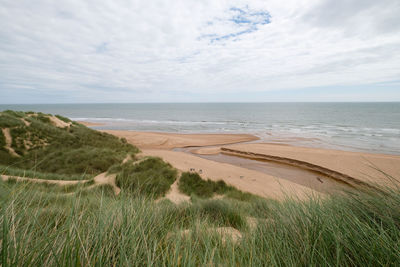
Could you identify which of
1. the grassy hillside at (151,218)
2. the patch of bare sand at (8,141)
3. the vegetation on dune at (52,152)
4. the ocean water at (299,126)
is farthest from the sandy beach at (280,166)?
the patch of bare sand at (8,141)

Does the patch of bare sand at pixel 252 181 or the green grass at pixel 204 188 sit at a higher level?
the green grass at pixel 204 188

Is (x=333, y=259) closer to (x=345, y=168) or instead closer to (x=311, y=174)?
(x=311, y=174)

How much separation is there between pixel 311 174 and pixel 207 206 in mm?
10735

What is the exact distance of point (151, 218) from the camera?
2102 millimetres

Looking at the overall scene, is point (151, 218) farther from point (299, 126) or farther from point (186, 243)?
point (299, 126)

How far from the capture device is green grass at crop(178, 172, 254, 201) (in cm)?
724

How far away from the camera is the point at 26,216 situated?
1676 mm

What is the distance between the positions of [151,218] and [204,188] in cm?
588

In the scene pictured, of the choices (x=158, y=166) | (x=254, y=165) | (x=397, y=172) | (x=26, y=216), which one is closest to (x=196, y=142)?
(x=254, y=165)

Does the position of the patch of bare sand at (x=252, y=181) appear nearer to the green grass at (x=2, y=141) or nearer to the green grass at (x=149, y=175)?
the green grass at (x=149, y=175)

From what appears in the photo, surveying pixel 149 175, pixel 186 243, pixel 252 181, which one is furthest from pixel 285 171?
pixel 186 243

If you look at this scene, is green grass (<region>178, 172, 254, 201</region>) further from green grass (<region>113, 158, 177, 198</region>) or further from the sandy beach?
the sandy beach

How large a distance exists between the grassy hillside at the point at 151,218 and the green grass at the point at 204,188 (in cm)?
5

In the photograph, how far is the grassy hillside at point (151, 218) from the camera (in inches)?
49.9
